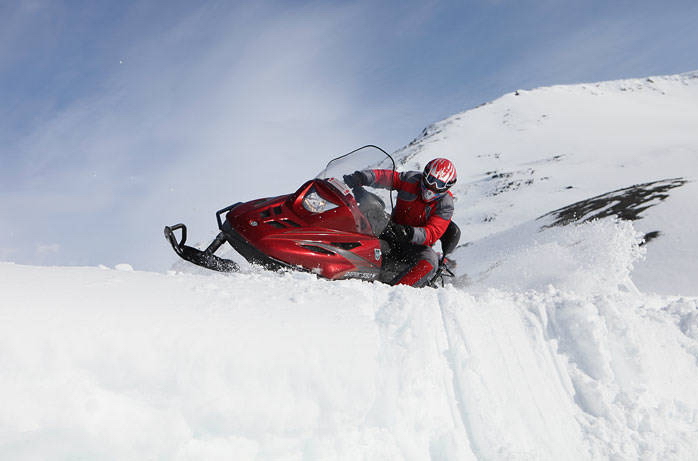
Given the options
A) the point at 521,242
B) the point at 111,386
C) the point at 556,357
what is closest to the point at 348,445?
the point at 111,386

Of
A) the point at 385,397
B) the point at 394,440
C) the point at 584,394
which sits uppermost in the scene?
the point at 385,397

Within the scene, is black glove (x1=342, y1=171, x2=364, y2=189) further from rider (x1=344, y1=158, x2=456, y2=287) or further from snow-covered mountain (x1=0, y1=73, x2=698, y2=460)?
snow-covered mountain (x1=0, y1=73, x2=698, y2=460)

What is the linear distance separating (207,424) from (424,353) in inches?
49.7

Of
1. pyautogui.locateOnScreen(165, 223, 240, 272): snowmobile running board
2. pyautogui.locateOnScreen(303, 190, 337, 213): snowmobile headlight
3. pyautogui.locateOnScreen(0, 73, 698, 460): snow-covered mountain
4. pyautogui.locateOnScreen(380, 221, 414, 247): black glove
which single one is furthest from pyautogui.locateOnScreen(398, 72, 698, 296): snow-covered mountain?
pyautogui.locateOnScreen(0, 73, 698, 460): snow-covered mountain

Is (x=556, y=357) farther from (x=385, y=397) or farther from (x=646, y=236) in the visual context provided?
(x=646, y=236)

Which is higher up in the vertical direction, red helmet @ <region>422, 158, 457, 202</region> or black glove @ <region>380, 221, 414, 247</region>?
red helmet @ <region>422, 158, 457, 202</region>

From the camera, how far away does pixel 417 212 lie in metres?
5.72

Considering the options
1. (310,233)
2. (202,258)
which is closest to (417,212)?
(310,233)

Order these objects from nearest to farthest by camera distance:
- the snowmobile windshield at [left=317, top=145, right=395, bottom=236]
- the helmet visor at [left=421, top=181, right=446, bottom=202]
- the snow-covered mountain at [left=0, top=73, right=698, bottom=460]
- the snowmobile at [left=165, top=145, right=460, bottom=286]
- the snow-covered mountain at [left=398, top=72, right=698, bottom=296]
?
the snow-covered mountain at [left=0, top=73, right=698, bottom=460] → the snowmobile at [left=165, top=145, right=460, bottom=286] → the snowmobile windshield at [left=317, top=145, right=395, bottom=236] → the helmet visor at [left=421, top=181, right=446, bottom=202] → the snow-covered mountain at [left=398, top=72, right=698, bottom=296]

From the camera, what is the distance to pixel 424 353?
275cm

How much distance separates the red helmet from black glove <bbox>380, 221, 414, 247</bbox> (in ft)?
1.64

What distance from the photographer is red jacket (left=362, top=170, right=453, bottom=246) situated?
212 inches

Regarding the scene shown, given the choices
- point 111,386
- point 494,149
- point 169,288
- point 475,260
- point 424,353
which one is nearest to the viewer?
point 111,386

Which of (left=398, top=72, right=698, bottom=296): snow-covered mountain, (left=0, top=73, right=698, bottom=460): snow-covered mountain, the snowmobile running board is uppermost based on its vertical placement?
the snowmobile running board
